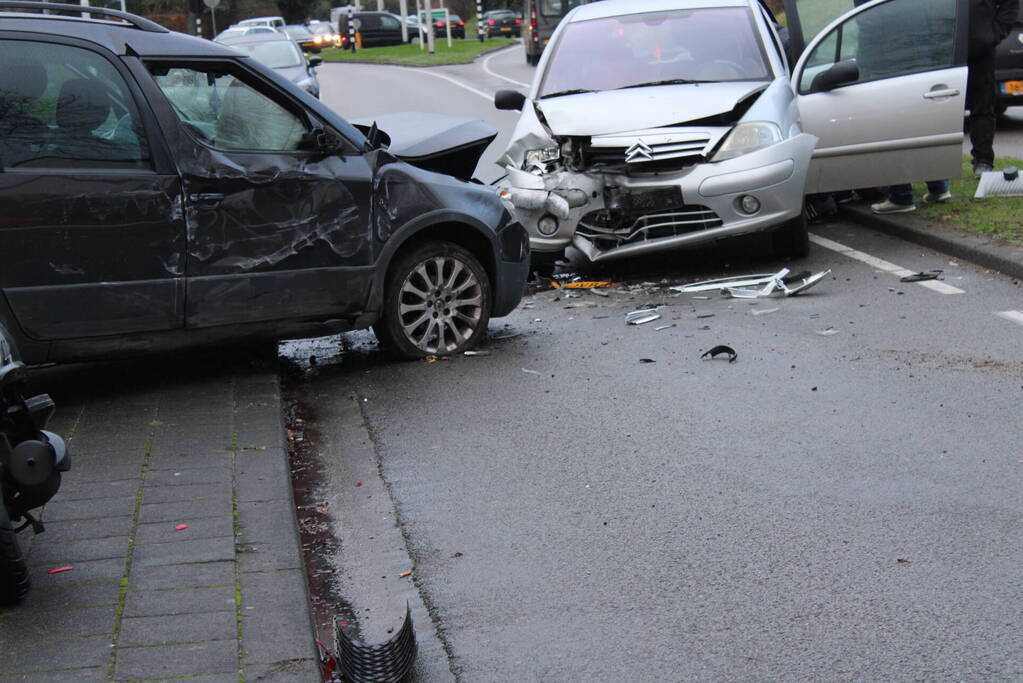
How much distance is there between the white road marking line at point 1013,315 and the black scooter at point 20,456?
5.81 m

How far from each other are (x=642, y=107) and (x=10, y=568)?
6.63 m

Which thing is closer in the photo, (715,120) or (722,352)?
(722,352)

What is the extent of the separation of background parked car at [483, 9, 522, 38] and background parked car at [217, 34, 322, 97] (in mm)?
44503

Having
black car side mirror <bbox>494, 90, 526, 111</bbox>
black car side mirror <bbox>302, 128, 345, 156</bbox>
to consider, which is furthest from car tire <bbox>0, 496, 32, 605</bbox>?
black car side mirror <bbox>494, 90, 526, 111</bbox>

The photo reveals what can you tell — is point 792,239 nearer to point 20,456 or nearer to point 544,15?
point 20,456

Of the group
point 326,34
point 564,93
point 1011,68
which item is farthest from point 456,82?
point 326,34

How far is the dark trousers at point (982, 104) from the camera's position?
1290 centimetres

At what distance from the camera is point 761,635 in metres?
4.11

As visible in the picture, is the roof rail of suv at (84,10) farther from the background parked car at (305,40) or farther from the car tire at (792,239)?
the background parked car at (305,40)

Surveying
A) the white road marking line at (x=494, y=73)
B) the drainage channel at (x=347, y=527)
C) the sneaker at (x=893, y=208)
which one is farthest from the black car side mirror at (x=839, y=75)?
the white road marking line at (x=494, y=73)

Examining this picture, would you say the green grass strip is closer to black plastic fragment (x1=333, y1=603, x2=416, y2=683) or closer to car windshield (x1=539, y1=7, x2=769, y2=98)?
car windshield (x1=539, y1=7, x2=769, y2=98)

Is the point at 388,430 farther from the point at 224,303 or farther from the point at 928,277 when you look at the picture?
the point at 928,277

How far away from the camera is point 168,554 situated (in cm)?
460

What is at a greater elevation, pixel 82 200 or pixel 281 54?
pixel 281 54
